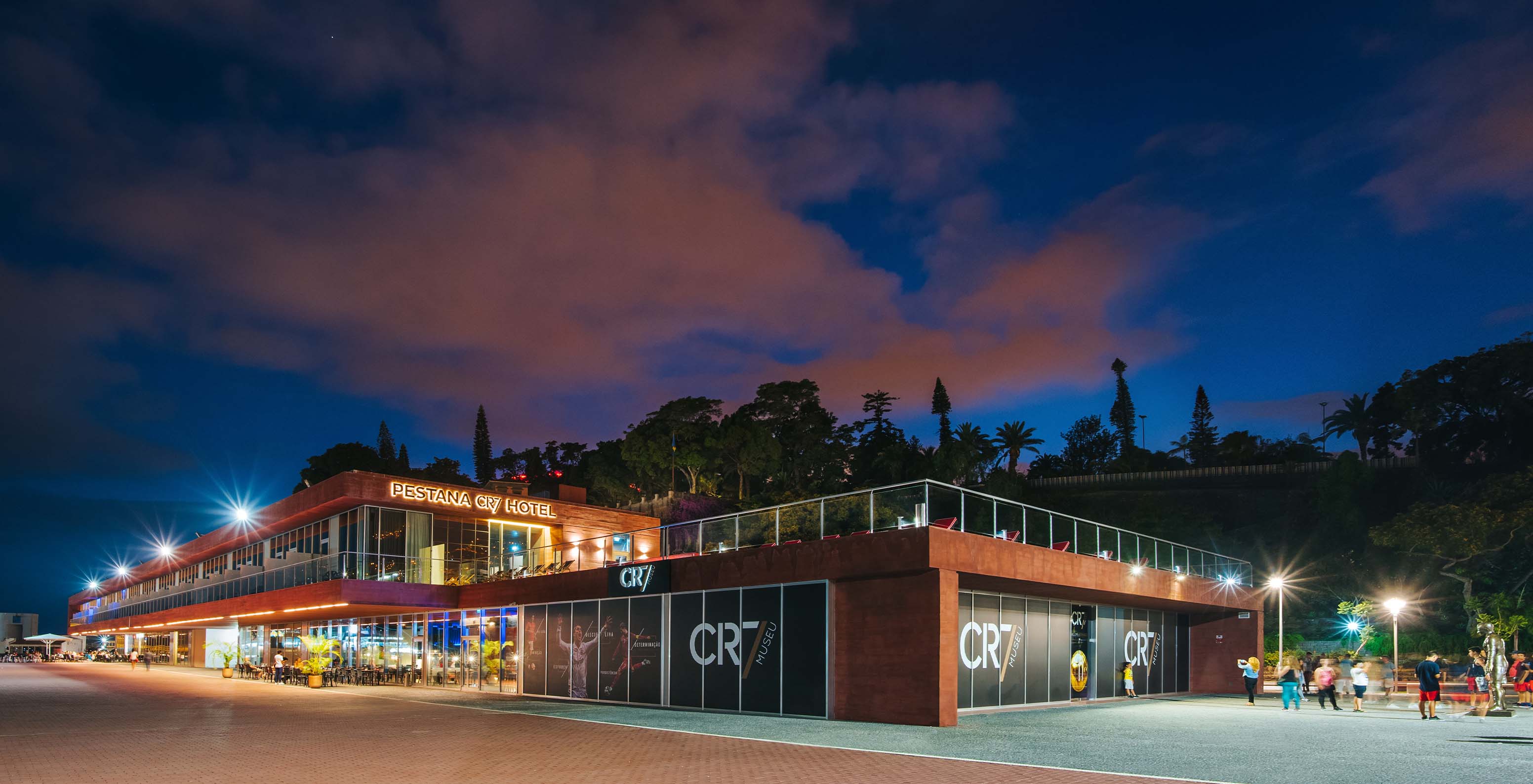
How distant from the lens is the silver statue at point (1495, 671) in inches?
811

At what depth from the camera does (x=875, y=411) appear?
298 feet

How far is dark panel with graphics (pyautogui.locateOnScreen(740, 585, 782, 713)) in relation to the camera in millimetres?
20875

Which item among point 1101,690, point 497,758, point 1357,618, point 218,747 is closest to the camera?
point 497,758

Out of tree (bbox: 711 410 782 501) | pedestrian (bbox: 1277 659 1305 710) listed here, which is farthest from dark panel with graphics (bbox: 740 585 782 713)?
tree (bbox: 711 410 782 501)

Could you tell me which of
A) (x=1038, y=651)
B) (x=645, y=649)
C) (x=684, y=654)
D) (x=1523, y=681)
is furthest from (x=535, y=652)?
(x=1523, y=681)

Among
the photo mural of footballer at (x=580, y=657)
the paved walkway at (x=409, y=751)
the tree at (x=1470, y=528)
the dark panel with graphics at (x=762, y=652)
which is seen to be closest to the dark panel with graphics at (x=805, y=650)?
the dark panel with graphics at (x=762, y=652)

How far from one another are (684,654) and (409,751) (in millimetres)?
9612

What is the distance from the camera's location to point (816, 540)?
2019 centimetres

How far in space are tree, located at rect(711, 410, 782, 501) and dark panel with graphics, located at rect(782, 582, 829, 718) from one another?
4921 centimetres

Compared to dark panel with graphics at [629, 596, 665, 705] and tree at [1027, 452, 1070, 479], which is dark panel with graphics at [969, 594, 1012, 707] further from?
tree at [1027, 452, 1070, 479]

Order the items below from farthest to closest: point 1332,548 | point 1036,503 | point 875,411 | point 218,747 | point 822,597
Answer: point 875,411, point 1036,503, point 1332,548, point 822,597, point 218,747

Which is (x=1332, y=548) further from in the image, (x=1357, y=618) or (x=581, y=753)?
(x=581, y=753)

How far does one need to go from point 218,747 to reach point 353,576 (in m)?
18.6

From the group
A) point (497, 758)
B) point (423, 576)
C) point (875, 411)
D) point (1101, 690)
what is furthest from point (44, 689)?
point (875, 411)
